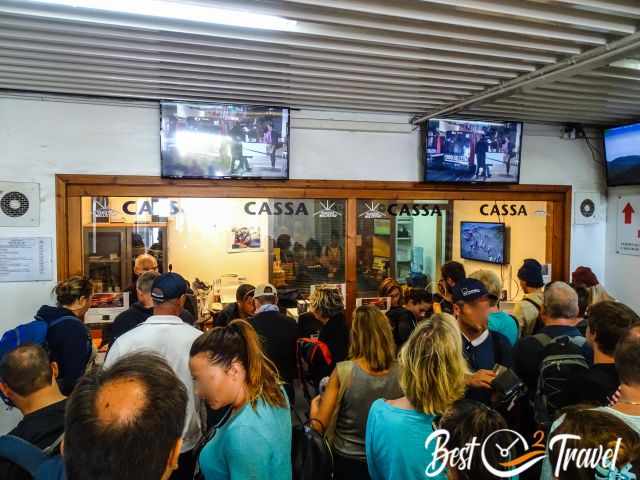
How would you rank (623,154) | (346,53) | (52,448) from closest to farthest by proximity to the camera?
(52,448) → (346,53) → (623,154)

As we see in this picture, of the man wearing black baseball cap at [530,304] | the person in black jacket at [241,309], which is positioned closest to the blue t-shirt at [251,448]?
the person in black jacket at [241,309]

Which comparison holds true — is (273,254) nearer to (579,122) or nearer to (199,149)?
(199,149)

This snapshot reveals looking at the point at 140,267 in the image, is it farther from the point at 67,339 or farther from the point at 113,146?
the point at 67,339

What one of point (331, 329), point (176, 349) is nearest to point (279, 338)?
point (331, 329)

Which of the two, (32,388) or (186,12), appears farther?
(186,12)

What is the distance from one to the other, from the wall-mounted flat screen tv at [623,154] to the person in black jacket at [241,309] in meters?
4.10

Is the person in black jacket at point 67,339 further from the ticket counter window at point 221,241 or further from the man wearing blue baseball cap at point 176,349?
the ticket counter window at point 221,241

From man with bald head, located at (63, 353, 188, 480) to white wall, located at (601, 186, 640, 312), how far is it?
5.65 m

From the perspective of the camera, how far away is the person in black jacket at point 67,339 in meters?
2.91

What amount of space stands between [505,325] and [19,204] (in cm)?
386

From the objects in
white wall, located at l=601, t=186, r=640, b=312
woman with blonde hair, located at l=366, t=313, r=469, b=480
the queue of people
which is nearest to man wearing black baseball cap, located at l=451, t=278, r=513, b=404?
the queue of people

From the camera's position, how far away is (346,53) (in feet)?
9.63

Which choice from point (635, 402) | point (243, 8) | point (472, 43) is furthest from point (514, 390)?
point (243, 8)

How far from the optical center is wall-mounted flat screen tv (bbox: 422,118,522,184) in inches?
180
